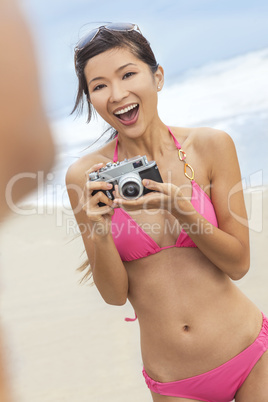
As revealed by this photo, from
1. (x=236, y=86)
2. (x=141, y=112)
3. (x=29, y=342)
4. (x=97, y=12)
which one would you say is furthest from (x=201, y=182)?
(x=97, y=12)

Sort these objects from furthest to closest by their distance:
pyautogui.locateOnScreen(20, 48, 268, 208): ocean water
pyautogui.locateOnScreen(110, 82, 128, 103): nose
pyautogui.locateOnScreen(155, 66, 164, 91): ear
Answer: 1. pyautogui.locateOnScreen(20, 48, 268, 208): ocean water
2. pyautogui.locateOnScreen(155, 66, 164, 91): ear
3. pyautogui.locateOnScreen(110, 82, 128, 103): nose

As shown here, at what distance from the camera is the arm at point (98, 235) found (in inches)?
69.9

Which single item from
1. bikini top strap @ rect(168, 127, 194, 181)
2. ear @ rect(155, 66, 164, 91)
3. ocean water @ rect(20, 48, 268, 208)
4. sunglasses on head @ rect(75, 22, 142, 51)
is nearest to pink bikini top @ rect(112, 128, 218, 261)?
bikini top strap @ rect(168, 127, 194, 181)

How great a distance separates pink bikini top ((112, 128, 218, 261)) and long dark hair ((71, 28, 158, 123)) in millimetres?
376

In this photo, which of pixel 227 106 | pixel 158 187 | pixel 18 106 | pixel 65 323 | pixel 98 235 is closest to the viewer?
pixel 18 106

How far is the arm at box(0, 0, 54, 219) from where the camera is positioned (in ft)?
2.94

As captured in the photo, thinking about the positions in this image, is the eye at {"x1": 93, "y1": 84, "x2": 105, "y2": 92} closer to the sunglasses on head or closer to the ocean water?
the sunglasses on head

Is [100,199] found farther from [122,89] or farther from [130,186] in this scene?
[122,89]

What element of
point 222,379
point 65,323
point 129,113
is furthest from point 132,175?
point 65,323

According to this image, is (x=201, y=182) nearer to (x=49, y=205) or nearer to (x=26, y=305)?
(x=26, y=305)

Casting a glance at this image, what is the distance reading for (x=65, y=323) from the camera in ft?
16.4

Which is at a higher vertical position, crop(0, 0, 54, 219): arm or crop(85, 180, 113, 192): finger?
crop(0, 0, 54, 219): arm

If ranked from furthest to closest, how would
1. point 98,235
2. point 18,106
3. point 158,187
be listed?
point 98,235 → point 158,187 → point 18,106

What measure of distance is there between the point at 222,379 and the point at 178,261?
387 millimetres
